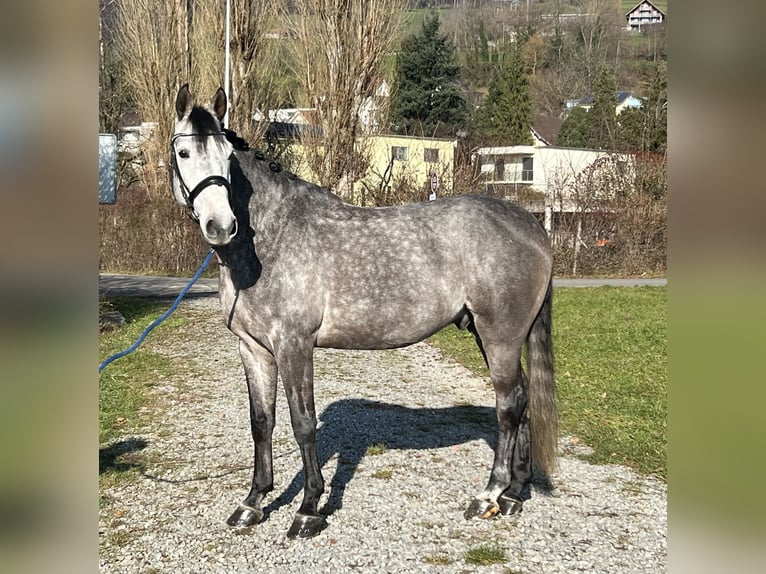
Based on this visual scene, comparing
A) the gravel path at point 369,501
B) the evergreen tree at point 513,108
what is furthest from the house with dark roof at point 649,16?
the evergreen tree at point 513,108

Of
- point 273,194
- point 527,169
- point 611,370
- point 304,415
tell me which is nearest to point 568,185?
point 611,370

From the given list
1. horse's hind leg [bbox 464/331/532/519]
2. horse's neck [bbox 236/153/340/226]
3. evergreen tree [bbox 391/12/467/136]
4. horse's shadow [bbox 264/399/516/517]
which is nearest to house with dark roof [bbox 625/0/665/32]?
horse's hind leg [bbox 464/331/532/519]

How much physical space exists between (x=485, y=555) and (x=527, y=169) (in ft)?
104

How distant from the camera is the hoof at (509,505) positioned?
4168 millimetres

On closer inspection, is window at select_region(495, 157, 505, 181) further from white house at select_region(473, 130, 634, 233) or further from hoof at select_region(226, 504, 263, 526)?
hoof at select_region(226, 504, 263, 526)

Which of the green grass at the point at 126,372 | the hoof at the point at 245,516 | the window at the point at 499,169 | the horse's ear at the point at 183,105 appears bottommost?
the green grass at the point at 126,372

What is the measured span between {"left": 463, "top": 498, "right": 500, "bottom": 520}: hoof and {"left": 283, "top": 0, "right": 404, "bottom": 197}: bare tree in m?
16.5

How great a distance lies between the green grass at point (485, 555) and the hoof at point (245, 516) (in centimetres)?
135

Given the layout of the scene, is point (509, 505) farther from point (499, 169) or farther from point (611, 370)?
point (499, 169)

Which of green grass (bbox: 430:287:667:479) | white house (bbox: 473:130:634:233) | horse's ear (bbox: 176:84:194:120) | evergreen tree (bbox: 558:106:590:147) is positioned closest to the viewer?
horse's ear (bbox: 176:84:194:120)

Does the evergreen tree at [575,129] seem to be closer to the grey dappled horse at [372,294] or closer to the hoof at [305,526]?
the grey dappled horse at [372,294]

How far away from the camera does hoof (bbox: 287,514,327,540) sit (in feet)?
12.7

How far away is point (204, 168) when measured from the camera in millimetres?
3359
